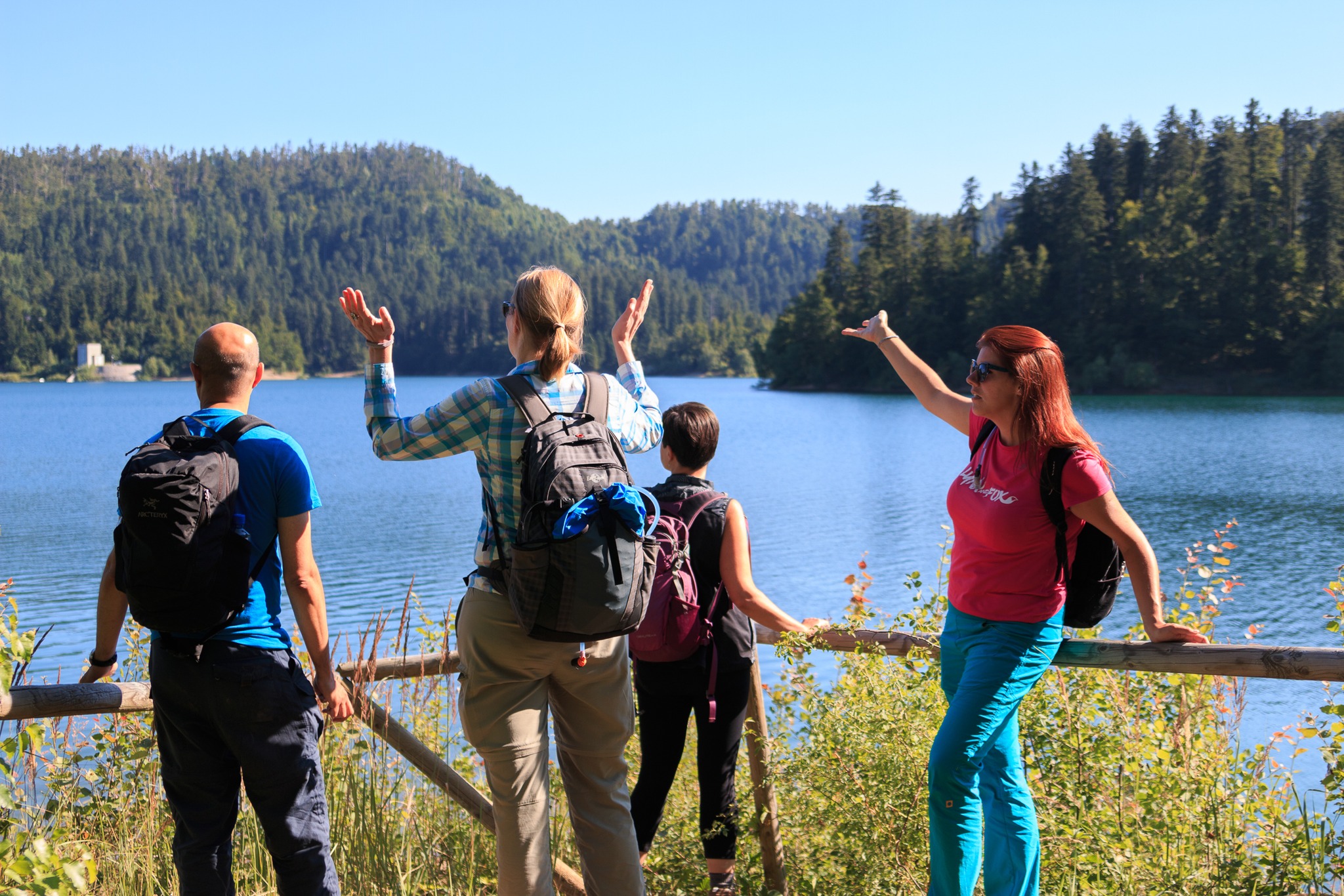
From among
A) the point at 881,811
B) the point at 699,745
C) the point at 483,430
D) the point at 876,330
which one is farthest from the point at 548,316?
the point at 881,811

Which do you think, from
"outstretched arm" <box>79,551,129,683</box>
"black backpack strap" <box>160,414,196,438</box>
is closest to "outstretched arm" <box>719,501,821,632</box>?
"black backpack strap" <box>160,414,196,438</box>

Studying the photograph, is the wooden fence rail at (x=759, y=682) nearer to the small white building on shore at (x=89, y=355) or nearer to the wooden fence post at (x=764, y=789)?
the wooden fence post at (x=764, y=789)

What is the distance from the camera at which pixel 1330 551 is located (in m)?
17.9

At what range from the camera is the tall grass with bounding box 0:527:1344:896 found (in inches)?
127

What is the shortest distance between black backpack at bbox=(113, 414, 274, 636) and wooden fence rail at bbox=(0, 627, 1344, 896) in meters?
0.41

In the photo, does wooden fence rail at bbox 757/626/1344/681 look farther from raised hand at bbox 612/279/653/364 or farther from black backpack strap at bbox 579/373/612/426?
raised hand at bbox 612/279/653/364

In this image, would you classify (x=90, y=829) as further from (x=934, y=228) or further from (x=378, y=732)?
(x=934, y=228)

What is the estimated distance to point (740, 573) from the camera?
3.24 m

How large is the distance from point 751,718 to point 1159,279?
78.0 metres

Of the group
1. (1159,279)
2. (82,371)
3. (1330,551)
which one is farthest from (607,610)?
(82,371)

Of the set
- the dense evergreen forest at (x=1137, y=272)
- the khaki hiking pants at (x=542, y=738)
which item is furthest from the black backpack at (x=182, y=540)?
the dense evergreen forest at (x=1137, y=272)

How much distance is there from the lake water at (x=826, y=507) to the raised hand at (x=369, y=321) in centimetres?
274

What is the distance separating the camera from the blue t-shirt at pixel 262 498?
2.60 m

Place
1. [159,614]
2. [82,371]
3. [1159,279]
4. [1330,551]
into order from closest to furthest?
[159,614] → [1330,551] → [1159,279] → [82,371]
